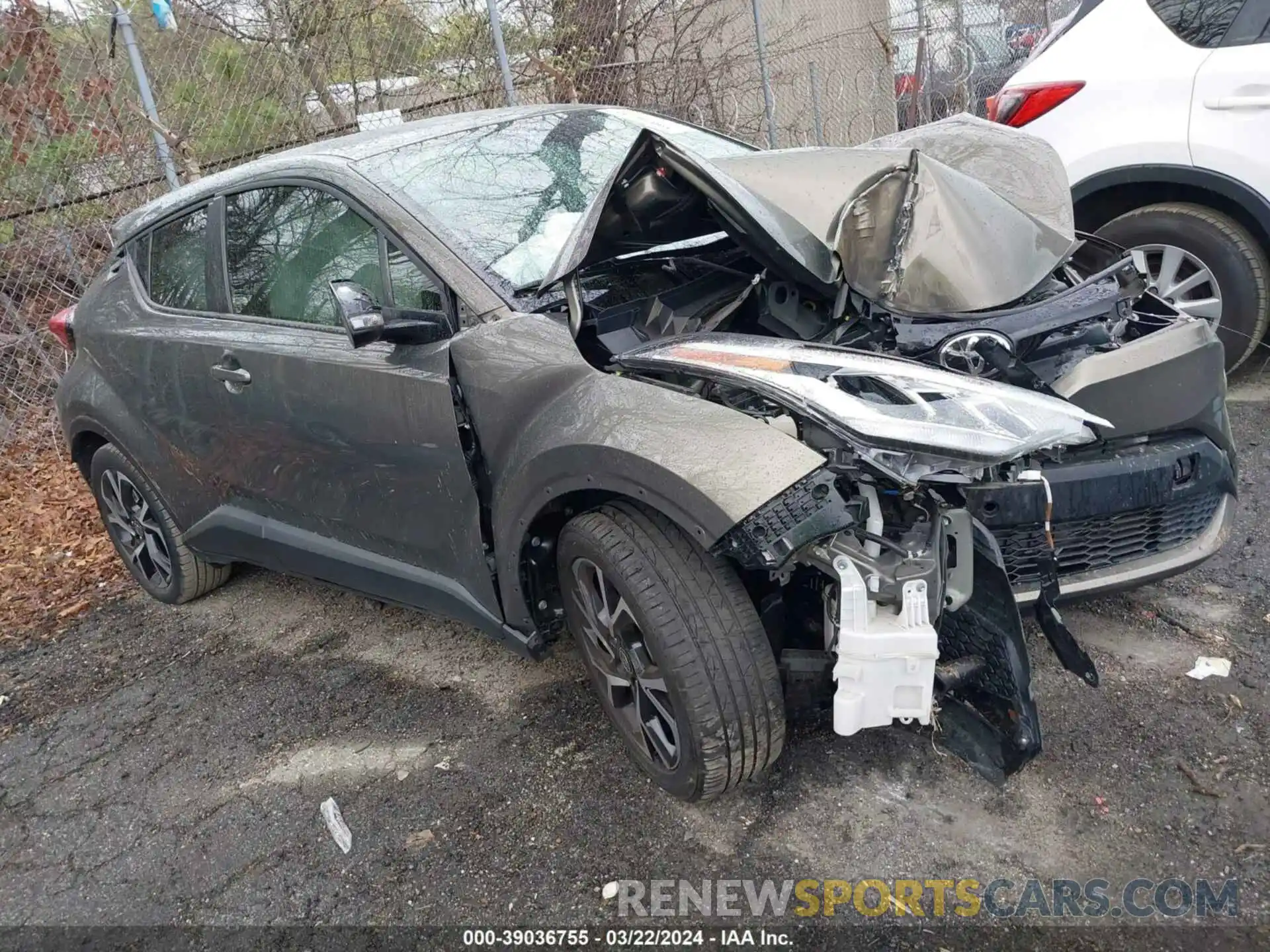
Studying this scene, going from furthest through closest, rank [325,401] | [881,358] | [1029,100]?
1. [1029,100]
2. [325,401]
3. [881,358]

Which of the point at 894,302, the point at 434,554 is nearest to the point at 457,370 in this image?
the point at 434,554

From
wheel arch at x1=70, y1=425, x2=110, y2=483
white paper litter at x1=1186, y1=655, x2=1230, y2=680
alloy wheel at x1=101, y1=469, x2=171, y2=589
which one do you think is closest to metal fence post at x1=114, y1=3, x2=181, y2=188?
wheel arch at x1=70, y1=425, x2=110, y2=483

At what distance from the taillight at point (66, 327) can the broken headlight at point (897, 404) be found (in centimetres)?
310

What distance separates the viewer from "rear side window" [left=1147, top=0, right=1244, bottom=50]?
423 centimetres

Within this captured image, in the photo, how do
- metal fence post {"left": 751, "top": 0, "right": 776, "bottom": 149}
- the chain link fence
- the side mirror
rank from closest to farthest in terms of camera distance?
the side mirror → the chain link fence → metal fence post {"left": 751, "top": 0, "right": 776, "bottom": 149}

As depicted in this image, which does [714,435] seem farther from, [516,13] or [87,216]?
[516,13]

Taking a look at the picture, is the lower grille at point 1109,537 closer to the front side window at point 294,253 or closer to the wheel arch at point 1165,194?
the front side window at point 294,253

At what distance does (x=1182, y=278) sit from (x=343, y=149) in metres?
3.78

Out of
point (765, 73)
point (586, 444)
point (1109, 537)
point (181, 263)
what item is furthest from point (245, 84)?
point (1109, 537)

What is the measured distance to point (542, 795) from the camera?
2.65 meters

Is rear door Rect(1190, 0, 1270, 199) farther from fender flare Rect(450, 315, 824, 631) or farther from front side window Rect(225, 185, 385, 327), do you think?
front side window Rect(225, 185, 385, 327)

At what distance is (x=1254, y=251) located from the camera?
14.0 feet

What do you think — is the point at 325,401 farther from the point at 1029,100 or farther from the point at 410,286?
the point at 1029,100

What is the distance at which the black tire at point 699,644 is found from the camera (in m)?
2.21
